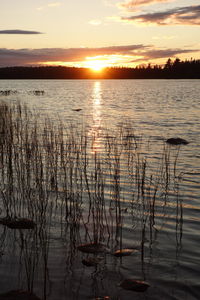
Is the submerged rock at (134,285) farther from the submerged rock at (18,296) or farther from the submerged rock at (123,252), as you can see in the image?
the submerged rock at (18,296)

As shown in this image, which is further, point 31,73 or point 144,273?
point 31,73

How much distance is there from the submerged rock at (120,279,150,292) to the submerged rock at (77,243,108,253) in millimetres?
904

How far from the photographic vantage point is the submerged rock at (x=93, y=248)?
5.41 m

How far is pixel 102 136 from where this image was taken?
1802 centimetres

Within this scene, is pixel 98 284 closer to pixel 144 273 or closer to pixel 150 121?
pixel 144 273

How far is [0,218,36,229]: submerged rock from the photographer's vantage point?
19.7 ft

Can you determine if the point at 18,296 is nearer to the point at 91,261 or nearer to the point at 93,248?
the point at 91,261

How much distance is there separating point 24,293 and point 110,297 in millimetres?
1056

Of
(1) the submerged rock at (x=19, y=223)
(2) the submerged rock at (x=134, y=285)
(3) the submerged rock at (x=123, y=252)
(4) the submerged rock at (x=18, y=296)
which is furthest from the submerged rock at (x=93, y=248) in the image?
(4) the submerged rock at (x=18, y=296)

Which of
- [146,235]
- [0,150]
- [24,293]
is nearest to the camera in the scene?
[24,293]

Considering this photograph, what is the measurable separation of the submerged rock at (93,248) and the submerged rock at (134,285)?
0.90m

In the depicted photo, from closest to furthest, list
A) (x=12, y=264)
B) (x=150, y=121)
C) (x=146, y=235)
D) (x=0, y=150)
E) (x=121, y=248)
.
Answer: (x=12, y=264), (x=121, y=248), (x=146, y=235), (x=0, y=150), (x=150, y=121)

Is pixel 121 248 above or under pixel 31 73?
under

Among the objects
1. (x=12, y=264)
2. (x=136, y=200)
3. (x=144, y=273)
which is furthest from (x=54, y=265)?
(x=136, y=200)
